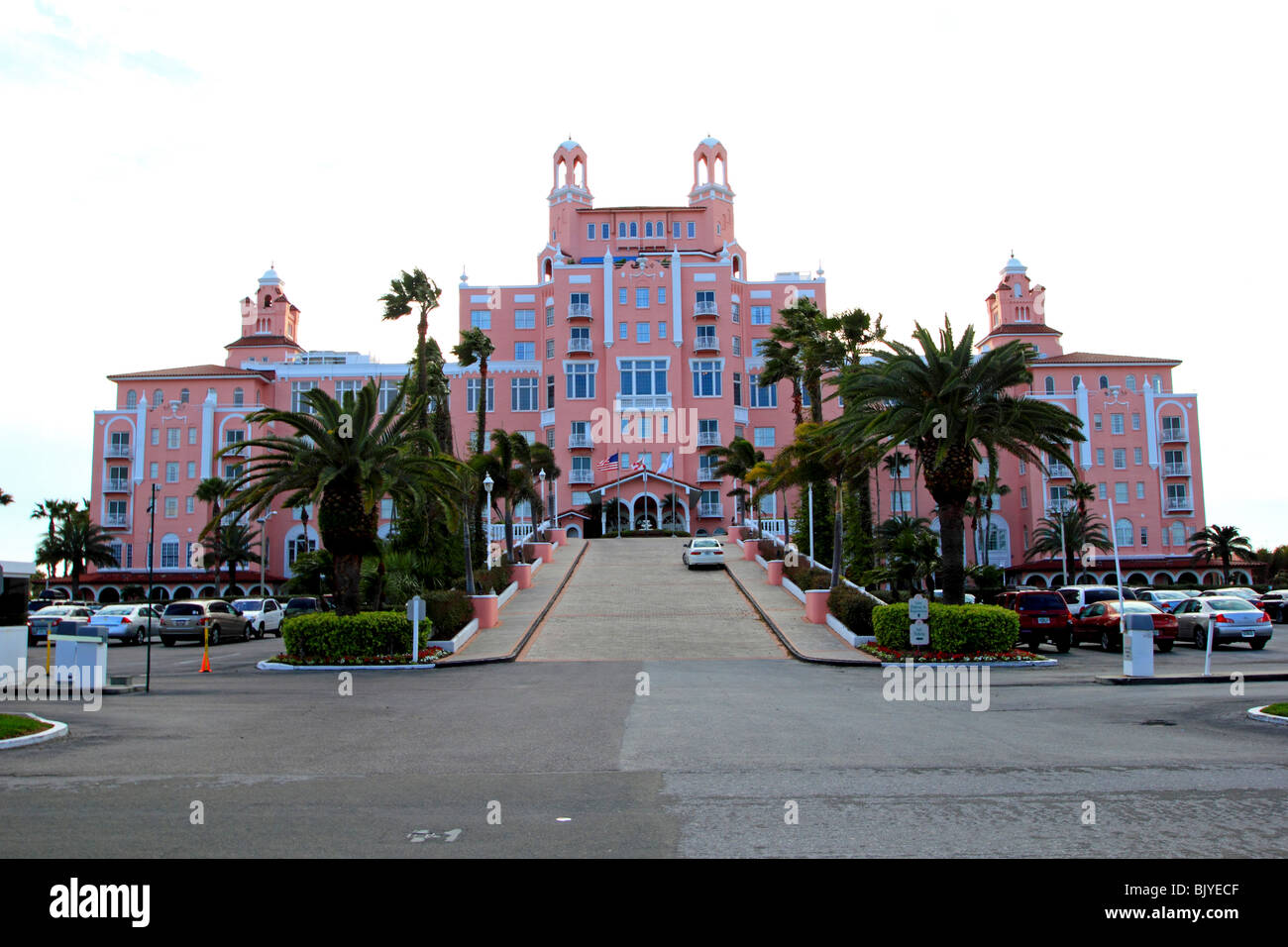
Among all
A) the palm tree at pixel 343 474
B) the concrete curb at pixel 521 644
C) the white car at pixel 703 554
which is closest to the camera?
the concrete curb at pixel 521 644

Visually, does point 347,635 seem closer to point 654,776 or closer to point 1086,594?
point 654,776

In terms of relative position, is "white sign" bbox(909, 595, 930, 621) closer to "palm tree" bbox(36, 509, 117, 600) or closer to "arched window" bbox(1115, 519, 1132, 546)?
"arched window" bbox(1115, 519, 1132, 546)

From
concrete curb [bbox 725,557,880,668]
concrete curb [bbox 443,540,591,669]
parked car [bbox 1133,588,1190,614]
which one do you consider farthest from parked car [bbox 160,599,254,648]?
parked car [bbox 1133,588,1190,614]

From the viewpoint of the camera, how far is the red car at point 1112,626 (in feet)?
83.8

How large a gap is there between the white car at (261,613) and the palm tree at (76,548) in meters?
33.7

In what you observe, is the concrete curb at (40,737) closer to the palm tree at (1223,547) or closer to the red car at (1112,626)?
the red car at (1112,626)

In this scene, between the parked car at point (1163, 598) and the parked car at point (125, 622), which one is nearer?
the parked car at point (1163, 598)

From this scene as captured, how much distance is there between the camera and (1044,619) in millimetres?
25469

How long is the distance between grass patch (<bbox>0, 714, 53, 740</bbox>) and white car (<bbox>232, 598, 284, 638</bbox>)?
24416 millimetres

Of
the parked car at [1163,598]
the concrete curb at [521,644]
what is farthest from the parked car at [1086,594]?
the concrete curb at [521,644]

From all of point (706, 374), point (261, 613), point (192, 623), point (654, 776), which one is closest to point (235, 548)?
point (261, 613)

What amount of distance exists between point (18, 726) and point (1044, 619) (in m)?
22.6

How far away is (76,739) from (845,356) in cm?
2819

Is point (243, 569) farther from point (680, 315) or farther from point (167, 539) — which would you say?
point (680, 315)
